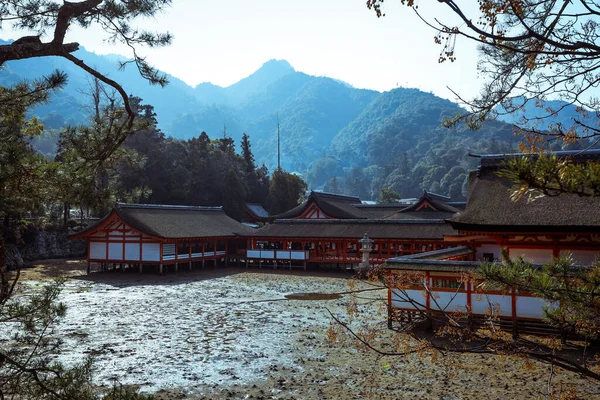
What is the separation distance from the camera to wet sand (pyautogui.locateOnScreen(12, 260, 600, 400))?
927 centimetres

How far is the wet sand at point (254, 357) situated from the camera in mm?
9266

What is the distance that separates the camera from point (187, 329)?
1434 cm

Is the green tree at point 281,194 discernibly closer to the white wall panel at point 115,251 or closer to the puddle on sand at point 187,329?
the white wall panel at point 115,251

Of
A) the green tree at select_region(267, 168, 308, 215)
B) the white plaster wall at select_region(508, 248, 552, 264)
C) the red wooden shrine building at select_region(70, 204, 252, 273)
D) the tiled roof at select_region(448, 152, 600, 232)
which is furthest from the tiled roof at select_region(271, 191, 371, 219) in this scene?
the white plaster wall at select_region(508, 248, 552, 264)

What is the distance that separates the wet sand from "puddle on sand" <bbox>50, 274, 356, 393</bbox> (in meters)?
0.03

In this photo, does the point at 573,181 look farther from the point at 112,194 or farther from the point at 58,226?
the point at 58,226

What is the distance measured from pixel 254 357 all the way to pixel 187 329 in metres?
3.59

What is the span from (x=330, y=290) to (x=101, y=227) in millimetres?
14953

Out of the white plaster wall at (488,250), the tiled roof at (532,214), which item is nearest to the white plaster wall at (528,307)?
the tiled roof at (532,214)

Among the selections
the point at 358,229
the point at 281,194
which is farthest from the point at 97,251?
the point at 281,194

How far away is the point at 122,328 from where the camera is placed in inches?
573

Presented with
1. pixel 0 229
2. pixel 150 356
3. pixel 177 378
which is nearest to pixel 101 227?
pixel 0 229

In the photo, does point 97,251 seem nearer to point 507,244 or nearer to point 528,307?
point 507,244

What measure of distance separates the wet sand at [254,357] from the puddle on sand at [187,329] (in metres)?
0.03
